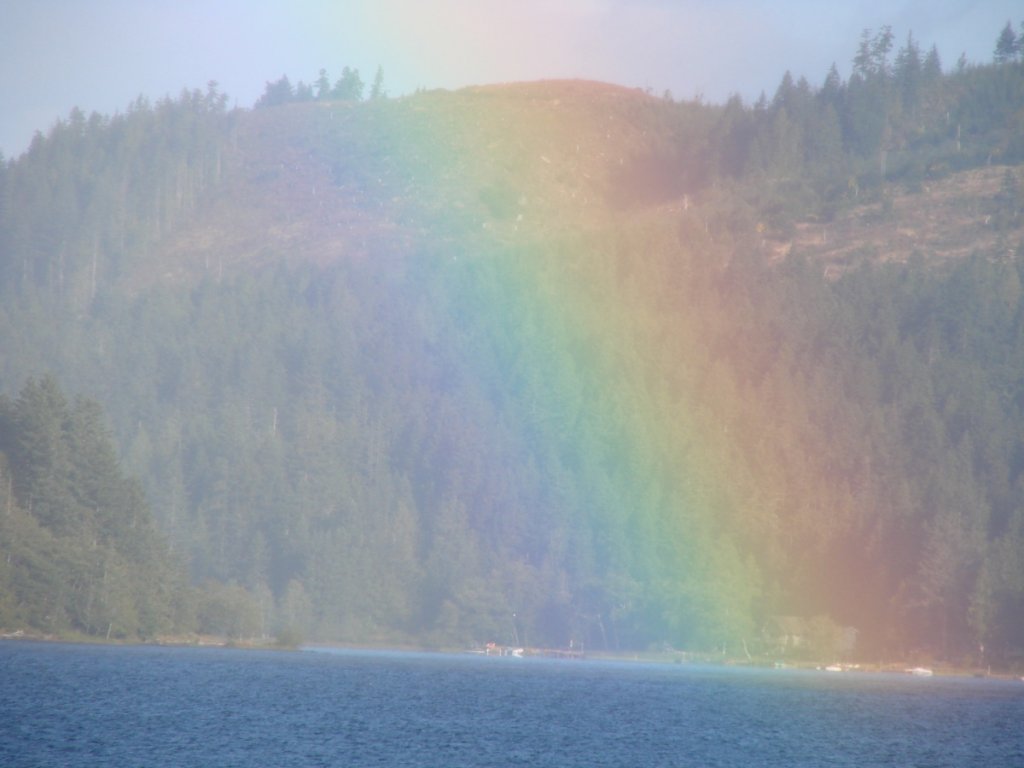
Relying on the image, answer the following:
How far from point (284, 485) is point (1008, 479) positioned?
10844 cm

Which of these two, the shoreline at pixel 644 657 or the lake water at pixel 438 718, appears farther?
the shoreline at pixel 644 657

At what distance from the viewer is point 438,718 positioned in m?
79.1

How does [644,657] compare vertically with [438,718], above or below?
above

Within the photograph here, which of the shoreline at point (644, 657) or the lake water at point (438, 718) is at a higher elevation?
the shoreline at point (644, 657)

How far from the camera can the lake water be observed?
59.9m

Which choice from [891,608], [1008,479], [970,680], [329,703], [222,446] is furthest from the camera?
[222,446]

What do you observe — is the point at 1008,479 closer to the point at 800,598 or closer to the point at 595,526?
the point at 800,598

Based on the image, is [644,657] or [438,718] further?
[644,657]

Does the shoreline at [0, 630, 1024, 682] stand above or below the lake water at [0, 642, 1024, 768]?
above

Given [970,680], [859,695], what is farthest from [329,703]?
[970,680]

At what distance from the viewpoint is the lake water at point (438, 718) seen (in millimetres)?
59938

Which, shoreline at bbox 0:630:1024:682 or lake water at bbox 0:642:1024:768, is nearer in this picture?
lake water at bbox 0:642:1024:768

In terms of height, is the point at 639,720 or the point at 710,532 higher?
the point at 710,532

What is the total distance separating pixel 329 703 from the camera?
8369cm
